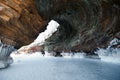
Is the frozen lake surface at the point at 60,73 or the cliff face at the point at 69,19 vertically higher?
the cliff face at the point at 69,19

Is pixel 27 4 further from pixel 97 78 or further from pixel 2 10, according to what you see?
pixel 97 78

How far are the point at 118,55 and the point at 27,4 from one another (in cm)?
1616

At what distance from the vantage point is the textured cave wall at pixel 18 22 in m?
21.6

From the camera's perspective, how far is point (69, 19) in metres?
37.9

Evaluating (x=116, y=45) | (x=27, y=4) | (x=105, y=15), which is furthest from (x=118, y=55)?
(x=27, y=4)

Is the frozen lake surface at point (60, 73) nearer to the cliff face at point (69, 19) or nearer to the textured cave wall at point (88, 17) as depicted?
the cliff face at point (69, 19)

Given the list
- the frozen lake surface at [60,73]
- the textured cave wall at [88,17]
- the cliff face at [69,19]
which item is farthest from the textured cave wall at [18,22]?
the frozen lake surface at [60,73]

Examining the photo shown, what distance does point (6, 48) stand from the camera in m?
23.5

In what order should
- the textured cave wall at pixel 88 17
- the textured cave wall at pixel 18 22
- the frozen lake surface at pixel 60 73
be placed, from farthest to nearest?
1. the textured cave wall at pixel 88 17
2. the textured cave wall at pixel 18 22
3. the frozen lake surface at pixel 60 73

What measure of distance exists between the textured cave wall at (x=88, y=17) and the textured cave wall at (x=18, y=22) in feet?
4.31

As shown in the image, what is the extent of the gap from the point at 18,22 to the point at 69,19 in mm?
16058

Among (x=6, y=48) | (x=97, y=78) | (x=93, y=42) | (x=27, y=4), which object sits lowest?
(x=97, y=78)

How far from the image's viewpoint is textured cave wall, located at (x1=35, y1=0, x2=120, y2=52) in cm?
2656

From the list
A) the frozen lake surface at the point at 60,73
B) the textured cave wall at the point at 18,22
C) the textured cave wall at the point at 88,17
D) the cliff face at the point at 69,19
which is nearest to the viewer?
the frozen lake surface at the point at 60,73
